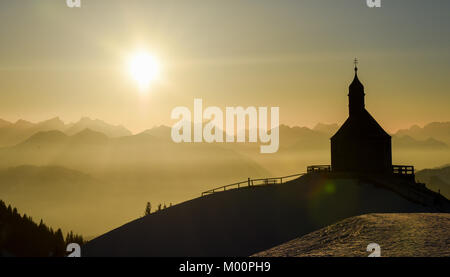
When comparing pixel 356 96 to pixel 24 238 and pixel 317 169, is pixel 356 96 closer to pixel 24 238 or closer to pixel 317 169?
pixel 317 169

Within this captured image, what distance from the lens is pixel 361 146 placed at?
45.1 meters

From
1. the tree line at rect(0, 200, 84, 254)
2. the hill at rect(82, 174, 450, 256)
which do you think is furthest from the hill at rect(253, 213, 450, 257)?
the tree line at rect(0, 200, 84, 254)

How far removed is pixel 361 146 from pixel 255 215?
43.8 ft

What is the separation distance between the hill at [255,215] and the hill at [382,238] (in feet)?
35.0

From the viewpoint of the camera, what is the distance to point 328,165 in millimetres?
46812

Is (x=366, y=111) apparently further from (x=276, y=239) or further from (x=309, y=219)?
(x=276, y=239)

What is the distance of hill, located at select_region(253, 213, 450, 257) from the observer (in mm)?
17328

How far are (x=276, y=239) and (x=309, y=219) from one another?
3.51 m

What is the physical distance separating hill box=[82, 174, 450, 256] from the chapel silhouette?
3.28m

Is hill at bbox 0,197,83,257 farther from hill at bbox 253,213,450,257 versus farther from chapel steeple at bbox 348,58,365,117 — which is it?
hill at bbox 253,213,450,257

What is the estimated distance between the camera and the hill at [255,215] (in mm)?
34469

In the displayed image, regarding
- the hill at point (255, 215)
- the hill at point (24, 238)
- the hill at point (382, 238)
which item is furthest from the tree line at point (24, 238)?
the hill at point (382, 238)
